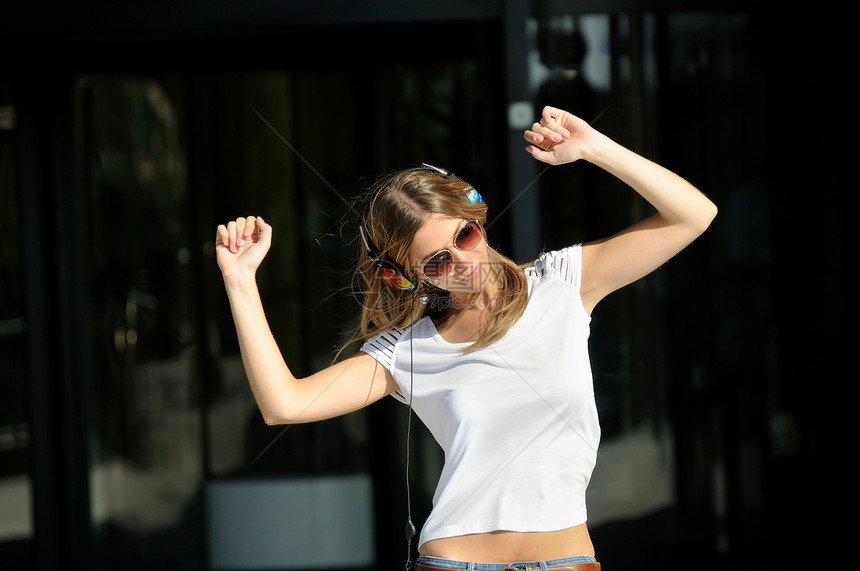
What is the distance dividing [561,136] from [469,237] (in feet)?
0.83

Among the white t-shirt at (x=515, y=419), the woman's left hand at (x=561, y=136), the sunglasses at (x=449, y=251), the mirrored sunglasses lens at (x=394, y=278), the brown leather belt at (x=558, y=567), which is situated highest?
the woman's left hand at (x=561, y=136)

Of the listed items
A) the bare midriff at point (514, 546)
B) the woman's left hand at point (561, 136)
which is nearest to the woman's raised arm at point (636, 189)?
the woman's left hand at point (561, 136)

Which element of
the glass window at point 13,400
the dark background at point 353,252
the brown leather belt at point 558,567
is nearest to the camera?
the brown leather belt at point 558,567

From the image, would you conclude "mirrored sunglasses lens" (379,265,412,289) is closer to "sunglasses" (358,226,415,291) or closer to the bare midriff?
"sunglasses" (358,226,415,291)

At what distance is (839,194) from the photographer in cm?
310

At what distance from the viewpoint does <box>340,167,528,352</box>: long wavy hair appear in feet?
4.92

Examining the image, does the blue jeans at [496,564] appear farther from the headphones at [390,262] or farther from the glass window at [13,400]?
the glass window at [13,400]

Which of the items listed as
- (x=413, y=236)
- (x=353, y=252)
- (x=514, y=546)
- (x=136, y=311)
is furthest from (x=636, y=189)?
(x=136, y=311)

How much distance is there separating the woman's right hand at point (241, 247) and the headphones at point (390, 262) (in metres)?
0.19

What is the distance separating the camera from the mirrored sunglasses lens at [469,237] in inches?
58.6

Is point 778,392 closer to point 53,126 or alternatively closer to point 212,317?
point 212,317

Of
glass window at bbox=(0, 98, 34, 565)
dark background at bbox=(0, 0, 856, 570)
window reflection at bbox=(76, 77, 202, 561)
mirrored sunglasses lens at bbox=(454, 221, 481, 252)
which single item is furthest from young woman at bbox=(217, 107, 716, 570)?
glass window at bbox=(0, 98, 34, 565)

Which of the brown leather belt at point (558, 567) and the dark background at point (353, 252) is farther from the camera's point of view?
the dark background at point (353, 252)

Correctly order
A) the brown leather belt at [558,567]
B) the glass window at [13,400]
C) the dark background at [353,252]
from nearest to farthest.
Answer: the brown leather belt at [558,567] < the dark background at [353,252] < the glass window at [13,400]
